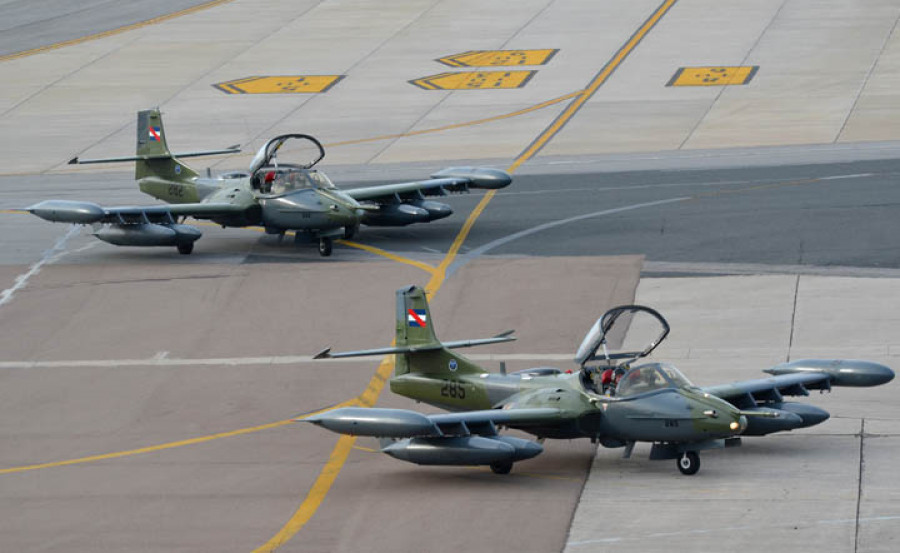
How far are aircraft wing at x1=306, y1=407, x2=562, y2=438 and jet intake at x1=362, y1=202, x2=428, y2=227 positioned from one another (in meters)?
18.7

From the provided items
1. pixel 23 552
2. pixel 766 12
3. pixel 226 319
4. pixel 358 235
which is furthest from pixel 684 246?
pixel 766 12

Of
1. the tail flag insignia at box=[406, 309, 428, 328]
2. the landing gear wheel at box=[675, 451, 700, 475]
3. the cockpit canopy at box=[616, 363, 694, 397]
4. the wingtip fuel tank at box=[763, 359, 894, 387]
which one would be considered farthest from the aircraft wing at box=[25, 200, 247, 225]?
the landing gear wheel at box=[675, 451, 700, 475]

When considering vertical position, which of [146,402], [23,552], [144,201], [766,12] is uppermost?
[23,552]

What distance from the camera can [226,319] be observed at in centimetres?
4038

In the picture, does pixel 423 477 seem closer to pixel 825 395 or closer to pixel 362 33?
pixel 825 395

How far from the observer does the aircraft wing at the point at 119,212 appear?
4491 centimetres

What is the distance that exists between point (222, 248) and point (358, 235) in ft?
13.8

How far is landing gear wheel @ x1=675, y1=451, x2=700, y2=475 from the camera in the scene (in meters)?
27.8

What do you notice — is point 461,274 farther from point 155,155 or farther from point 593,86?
point 593,86

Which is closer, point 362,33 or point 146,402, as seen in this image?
point 146,402

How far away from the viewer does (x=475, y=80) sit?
71.2m

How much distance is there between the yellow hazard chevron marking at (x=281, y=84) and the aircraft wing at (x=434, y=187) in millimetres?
25240

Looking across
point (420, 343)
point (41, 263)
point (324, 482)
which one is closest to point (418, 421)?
point (324, 482)

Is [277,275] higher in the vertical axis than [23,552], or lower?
lower
